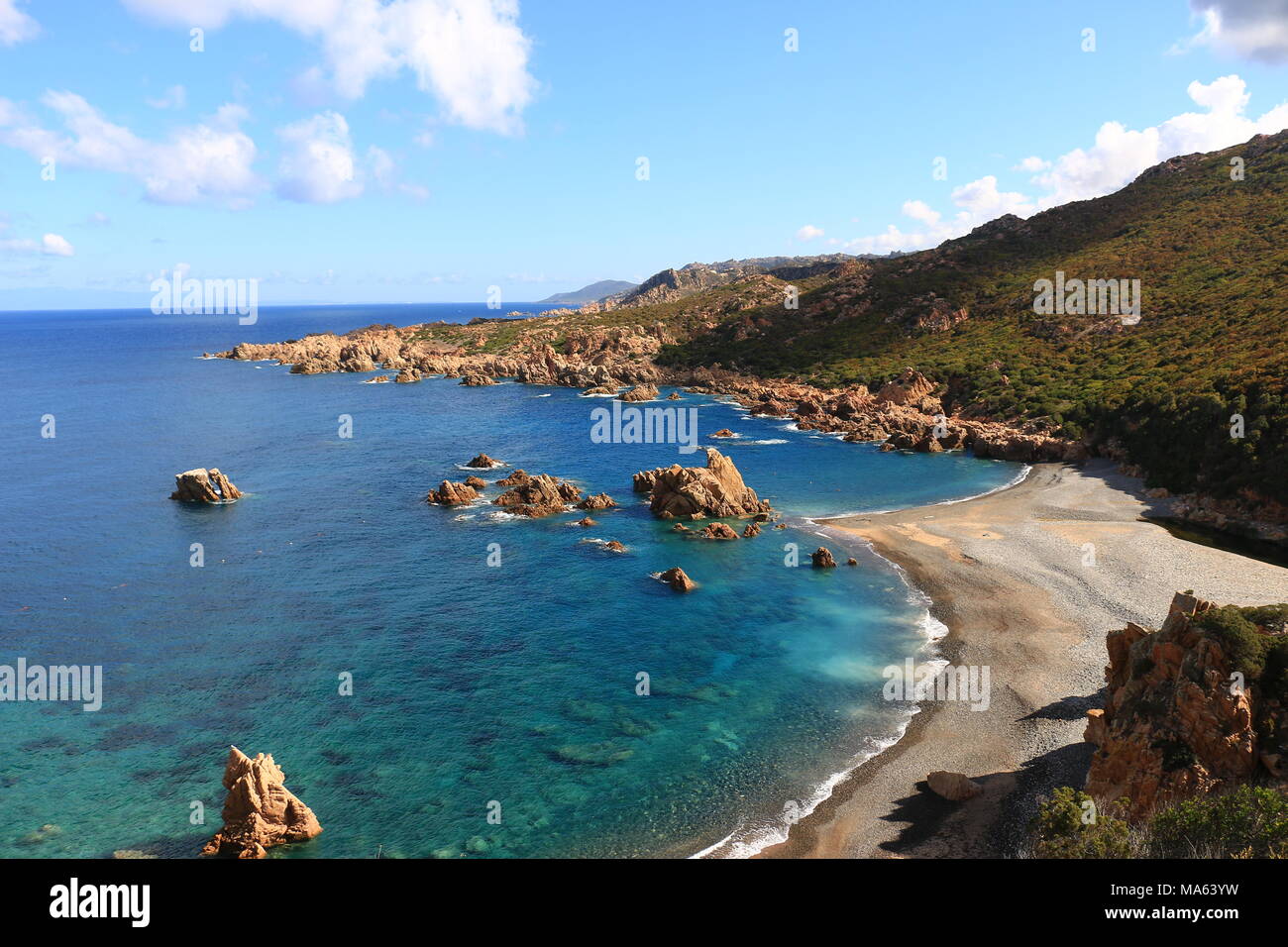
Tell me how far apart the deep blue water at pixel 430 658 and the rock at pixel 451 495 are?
2.45m

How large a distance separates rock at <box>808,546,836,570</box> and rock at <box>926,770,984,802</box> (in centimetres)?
2606

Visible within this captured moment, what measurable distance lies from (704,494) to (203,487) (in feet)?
159

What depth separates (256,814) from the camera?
86.4ft

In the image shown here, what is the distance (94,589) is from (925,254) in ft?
554

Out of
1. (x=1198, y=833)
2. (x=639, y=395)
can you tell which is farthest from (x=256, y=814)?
(x=639, y=395)

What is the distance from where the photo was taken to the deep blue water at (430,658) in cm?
2888

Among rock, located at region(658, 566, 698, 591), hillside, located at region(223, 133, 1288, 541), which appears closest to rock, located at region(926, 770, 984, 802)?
rock, located at region(658, 566, 698, 591)

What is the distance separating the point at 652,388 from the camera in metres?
142

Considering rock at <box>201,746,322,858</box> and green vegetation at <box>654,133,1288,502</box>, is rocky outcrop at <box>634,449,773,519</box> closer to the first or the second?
green vegetation at <box>654,133,1288,502</box>

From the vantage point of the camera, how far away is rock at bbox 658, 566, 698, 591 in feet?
166

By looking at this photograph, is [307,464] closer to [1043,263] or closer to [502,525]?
[502,525]

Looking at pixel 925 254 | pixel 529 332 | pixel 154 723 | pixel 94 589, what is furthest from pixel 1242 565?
pixel 529 332

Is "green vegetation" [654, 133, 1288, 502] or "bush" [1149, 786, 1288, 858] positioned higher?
"green vegetation" [654, 133, 1288, 502]

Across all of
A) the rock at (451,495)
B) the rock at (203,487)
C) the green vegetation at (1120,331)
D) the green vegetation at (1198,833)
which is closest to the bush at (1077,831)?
the green vegetation at (1198,833)
